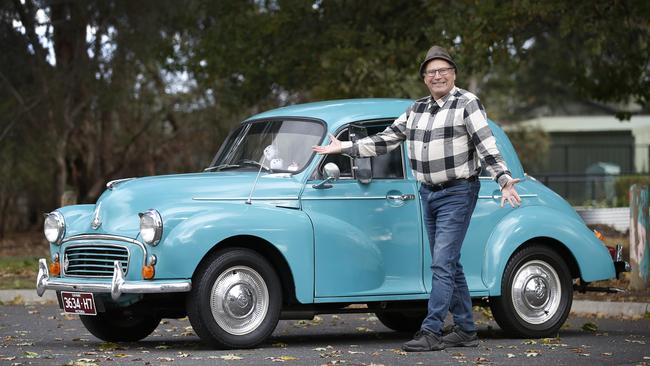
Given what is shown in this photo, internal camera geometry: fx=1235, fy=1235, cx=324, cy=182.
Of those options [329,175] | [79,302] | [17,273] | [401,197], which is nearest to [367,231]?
[401,197]

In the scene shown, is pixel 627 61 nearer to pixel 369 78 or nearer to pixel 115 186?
pixel 369 78

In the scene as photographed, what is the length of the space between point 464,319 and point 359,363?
1.36 metres

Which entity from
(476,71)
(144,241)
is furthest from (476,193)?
(476,71)

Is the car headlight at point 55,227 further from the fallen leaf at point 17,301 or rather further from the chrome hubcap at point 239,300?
the fallen leaf at point 17,301

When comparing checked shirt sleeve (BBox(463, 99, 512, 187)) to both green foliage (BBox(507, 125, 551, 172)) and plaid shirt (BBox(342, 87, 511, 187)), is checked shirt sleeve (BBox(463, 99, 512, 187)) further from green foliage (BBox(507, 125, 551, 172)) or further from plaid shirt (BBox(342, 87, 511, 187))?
green foliage (BBox(507, 125, 551, 172))

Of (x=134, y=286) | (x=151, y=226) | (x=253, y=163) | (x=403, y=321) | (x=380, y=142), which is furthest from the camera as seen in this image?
(x=403, y=321)

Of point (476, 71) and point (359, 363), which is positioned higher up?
point (476, 71)

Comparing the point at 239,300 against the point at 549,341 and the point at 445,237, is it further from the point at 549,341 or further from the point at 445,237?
the point at 549,341

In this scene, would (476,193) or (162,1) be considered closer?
(476,193)

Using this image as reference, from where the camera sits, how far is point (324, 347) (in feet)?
30.7

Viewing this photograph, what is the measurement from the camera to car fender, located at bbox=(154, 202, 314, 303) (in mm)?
8523

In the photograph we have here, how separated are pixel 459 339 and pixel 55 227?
3166 mm

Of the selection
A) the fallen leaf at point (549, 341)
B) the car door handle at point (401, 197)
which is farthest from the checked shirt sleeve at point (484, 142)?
the fallen leaf at point (549, 341)

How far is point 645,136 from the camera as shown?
4462 centimetres
